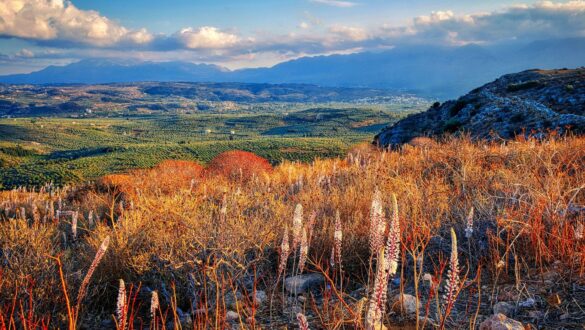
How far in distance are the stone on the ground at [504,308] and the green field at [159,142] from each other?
1750 inches

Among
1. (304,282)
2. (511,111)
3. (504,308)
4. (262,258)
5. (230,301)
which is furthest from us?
(511,111)

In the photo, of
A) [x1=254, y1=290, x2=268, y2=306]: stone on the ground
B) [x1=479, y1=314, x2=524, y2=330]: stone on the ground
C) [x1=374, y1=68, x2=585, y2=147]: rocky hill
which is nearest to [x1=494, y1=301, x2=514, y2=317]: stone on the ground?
[x1=479, y1=314, x2=524, y2=330]: stone on the ground

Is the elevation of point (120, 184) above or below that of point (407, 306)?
below

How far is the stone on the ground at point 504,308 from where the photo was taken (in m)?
3.39

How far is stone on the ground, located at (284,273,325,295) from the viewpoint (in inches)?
172

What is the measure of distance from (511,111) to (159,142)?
7373 centimetres

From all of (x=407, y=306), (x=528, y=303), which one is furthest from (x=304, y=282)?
(x=528, y=303)

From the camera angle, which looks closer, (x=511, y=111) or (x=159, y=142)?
(x=511, y=111)

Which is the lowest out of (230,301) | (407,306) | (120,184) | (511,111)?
(120,184)

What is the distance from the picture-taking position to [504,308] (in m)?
3.42

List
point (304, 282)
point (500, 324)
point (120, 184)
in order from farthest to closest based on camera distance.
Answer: point (120, 184) → point (304, 282) → point (500, 324)

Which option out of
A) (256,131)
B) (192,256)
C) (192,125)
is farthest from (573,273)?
(192,125)

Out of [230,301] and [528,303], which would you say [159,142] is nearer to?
[230,301]

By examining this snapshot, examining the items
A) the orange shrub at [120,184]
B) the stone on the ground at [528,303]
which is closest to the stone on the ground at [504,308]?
the stone on the ground at [528,303]
